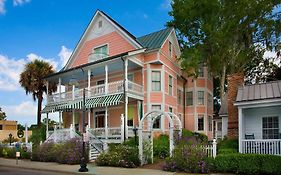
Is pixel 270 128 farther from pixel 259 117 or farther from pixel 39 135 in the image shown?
pixel 39 135

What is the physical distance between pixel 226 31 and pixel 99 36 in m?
12.3

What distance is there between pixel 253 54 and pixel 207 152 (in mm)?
17347

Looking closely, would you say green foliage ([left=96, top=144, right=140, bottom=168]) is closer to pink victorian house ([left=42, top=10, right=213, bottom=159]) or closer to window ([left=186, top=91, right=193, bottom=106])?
pink victorian house ([left=42, top=10, right=213, bottom=159])

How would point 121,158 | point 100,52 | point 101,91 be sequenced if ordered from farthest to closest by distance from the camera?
1. point 100,52
2. point 101,91
3. point 121,158

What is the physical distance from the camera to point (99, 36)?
3269 cm

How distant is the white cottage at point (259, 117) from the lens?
656 inches

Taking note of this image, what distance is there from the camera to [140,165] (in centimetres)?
1906

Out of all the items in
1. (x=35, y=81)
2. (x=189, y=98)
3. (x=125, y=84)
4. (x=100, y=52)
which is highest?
(x=100, y=52)

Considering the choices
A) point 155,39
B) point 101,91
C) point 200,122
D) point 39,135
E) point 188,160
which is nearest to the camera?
point 188,160

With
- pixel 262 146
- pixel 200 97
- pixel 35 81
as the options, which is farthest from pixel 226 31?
pixel 35 81

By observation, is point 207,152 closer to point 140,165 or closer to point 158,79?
point 140,165

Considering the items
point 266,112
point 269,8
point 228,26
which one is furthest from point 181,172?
point 269,8

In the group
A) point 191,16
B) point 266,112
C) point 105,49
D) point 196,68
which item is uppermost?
point 191,16

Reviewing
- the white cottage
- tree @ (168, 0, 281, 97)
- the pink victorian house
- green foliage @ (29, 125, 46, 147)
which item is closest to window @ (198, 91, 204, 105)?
the pink victorian house
